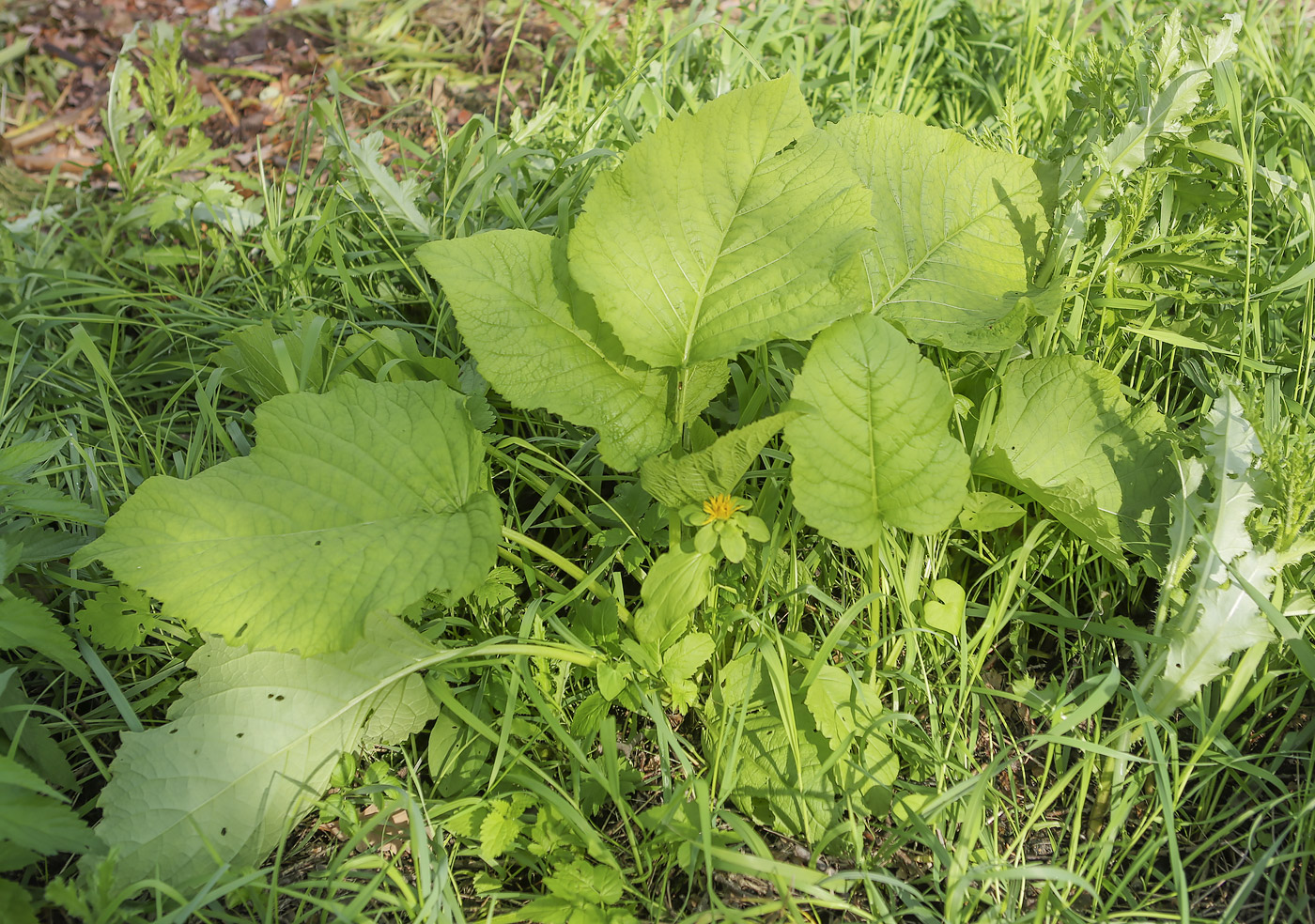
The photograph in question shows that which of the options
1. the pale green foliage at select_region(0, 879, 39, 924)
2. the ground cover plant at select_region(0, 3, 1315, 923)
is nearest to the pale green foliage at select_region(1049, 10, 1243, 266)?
the ground cover plant at select_region(0, 3, 1315, 923)

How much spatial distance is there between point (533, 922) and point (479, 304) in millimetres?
981

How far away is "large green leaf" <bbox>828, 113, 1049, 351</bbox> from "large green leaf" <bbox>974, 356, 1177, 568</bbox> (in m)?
0.19

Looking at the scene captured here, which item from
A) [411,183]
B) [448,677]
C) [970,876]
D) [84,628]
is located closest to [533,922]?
[448,677]

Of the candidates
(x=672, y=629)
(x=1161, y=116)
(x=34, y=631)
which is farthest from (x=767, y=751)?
(x=1161, y=116)

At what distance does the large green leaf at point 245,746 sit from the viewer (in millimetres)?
Answer: 1263

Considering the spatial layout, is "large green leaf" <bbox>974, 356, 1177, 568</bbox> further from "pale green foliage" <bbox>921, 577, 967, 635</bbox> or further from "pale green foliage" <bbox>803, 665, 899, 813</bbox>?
"pale green foliage" <bbox>803, 665, 899, 813</bbox>

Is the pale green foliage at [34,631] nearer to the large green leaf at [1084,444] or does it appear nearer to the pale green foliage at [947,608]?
the pale green foliage at [947,608]

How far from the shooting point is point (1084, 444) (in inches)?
60.7

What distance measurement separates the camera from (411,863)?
1.37 metres

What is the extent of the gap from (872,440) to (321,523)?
0.87m

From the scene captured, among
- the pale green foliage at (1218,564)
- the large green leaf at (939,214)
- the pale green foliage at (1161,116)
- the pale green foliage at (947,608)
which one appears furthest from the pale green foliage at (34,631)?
the pale green foliage at (1161,116)

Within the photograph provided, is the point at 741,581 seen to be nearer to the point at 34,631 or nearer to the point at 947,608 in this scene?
the point at 947,608

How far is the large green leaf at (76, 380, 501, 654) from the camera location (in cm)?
121

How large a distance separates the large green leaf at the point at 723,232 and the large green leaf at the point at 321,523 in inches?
13.7
